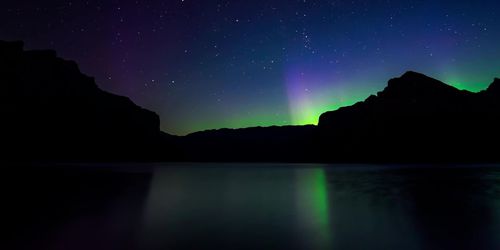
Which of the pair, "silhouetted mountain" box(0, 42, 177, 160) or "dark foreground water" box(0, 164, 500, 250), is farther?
"silhouetted mountain" box(0, 42, 177, 160)

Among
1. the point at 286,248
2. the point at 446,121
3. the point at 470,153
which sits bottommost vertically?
the point at 286,248

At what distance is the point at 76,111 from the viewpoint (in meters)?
200

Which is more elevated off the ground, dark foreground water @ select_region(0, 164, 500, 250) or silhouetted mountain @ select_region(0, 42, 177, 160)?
silhouetted mountain @ select_region(0, 42, 177, 160)

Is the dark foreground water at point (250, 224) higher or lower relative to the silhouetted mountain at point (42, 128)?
lower

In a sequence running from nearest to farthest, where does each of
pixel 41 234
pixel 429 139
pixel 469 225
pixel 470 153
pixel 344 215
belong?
1. pixel 41 234
2. pixel 469 225
3. pixel 344 215
4. pixel 470 153
5. pixel 429 139

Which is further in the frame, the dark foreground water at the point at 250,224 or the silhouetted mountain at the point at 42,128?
the silhouetted mountain at the point at 42,128

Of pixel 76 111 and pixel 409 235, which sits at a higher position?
pixel 76 111

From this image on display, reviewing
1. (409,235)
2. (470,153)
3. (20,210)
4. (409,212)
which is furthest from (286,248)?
(470,153)

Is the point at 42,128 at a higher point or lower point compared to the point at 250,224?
higher

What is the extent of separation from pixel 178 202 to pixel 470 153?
582 ft

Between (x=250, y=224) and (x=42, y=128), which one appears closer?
(x=250, y=224)

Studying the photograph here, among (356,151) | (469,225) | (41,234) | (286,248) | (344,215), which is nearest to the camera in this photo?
(286,248)

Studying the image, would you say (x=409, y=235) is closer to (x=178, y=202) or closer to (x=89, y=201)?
(x=178, y=202)

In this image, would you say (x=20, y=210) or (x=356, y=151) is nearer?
(x=20, y=210)
